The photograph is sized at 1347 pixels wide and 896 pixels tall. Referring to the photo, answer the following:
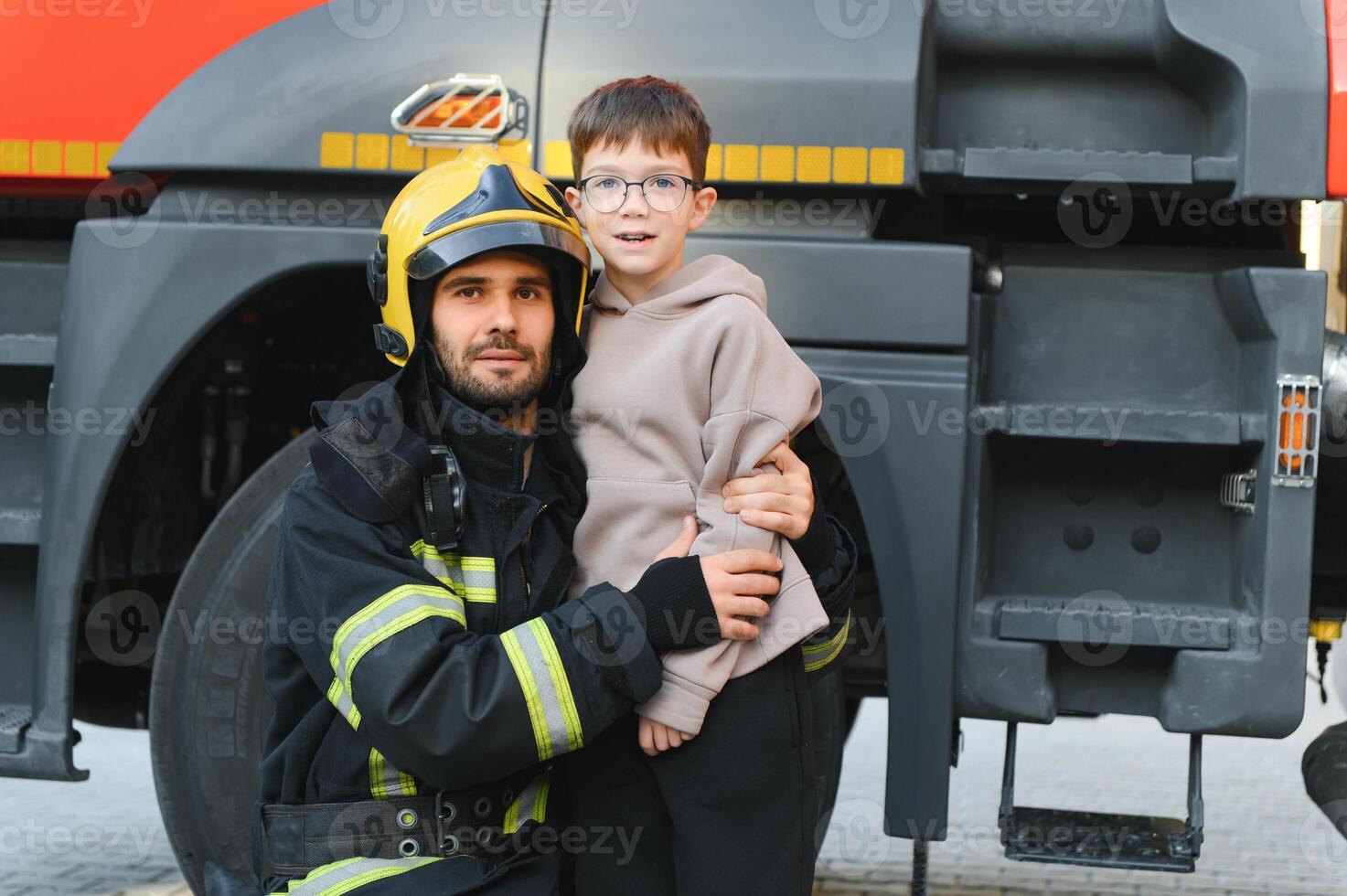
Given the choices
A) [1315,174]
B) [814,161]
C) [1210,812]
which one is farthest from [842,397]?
[1210,812]

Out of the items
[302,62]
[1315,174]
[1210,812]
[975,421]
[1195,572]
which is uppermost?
[302,62]

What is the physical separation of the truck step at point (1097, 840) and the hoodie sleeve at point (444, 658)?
1.14 m

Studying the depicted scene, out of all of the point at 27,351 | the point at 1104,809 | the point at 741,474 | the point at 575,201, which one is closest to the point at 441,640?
the point at 741,474

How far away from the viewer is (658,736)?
193 cm

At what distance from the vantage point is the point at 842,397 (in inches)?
102

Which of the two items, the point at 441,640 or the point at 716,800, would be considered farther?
the point at 716,800

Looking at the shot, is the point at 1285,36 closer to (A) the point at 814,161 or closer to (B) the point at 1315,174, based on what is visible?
(B) the point at 1315,174

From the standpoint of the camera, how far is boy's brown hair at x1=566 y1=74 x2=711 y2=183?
6.70 feet

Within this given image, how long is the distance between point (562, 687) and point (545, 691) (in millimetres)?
22

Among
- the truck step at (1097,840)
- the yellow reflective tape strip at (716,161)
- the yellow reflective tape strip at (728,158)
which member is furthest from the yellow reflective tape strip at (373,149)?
the truck step at (1097,840)

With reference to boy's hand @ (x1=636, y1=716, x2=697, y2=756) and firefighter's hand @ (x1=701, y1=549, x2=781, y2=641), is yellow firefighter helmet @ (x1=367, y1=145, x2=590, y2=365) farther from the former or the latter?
boy's hand @ (x1=636, y1=716, x2=697, y2=756)

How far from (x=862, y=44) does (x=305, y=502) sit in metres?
1.33

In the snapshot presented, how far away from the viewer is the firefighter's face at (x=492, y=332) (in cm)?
198

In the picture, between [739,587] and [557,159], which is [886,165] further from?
[739,587]
